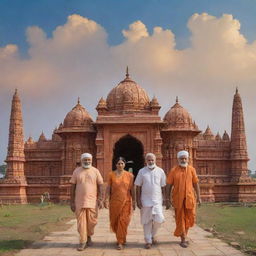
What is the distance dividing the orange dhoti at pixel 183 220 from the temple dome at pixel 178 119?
22039 mm

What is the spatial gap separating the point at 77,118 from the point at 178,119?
→ 24.4 ft

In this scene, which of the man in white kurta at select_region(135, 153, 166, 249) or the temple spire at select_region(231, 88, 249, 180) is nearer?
the man in white kurta at select_region(135, 153, 166, 249)

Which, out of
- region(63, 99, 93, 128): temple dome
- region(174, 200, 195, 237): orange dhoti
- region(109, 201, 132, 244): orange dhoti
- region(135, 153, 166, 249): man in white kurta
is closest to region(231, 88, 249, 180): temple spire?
region(63, 99, 93, 128): temple dome

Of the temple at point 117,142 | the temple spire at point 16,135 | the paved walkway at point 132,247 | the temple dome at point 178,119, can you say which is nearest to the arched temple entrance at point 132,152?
the temple at point 117,142

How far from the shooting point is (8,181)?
104 ft

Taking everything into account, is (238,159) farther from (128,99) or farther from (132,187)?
(132,187)

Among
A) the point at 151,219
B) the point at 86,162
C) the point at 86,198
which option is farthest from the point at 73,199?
the point at 151,219

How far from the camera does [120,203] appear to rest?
947cm

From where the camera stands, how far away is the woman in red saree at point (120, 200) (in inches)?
367

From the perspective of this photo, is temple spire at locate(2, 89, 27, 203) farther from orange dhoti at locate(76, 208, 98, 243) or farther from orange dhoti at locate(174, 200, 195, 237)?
orange dhoti at locate(174, 200, 195, 237)

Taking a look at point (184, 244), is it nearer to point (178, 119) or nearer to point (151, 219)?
point (151, 219)

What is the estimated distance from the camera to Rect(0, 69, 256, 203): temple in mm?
30281

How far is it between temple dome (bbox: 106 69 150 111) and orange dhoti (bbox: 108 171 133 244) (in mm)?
22469

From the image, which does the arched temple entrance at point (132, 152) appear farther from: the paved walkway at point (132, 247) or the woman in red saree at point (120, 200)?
the woman in red saree at point (120, 200)
